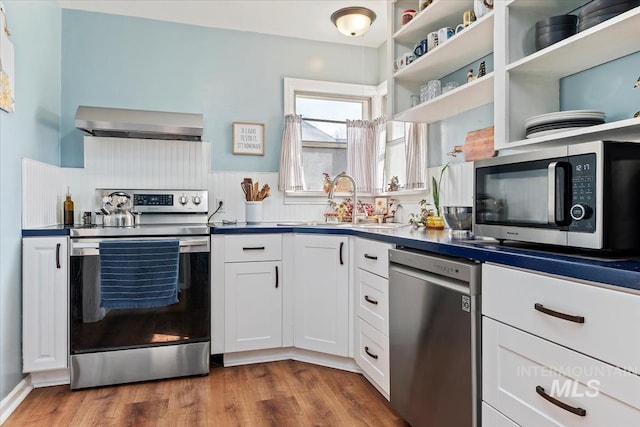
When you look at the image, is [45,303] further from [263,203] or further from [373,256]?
[373,256]

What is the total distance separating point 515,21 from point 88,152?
112 inches

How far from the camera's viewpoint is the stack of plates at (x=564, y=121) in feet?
4.69

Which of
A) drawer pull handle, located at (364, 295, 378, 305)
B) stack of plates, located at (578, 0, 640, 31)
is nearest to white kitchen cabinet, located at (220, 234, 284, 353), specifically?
drawer pull handle, located at (364, 295, 378, 305)

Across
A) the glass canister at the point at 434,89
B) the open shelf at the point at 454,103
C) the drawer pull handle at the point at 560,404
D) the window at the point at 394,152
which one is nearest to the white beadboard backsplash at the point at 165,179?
the window at the point at 394,152

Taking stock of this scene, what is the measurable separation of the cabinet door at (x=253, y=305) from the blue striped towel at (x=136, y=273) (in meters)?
0.39

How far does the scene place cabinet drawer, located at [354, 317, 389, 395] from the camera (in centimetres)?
200

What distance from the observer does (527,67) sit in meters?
1.65

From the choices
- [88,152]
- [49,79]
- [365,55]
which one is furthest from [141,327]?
[365,55]

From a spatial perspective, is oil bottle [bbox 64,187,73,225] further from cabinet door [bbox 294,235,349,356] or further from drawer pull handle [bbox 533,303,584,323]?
drawer pull handle [bbox 533,303,584,323]

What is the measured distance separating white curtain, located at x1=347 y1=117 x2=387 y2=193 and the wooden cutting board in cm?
112

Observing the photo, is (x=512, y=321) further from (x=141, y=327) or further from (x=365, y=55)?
(x=365, y=55)

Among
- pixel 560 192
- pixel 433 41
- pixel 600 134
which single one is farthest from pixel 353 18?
pixel 560 192

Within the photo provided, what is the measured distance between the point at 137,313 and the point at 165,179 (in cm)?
112

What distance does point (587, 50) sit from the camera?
147 cm
